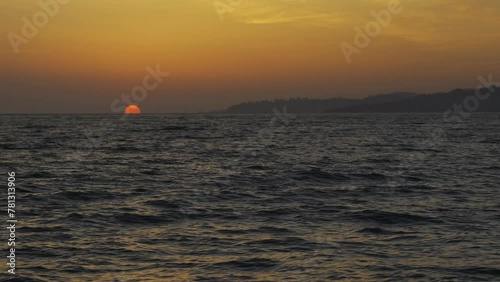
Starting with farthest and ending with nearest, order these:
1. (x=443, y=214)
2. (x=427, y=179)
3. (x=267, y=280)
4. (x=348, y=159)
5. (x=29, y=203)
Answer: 1. (x=348, y=159)
2. (x=427, y=179)
3. (x=29, y=203)
4. (x=443, y=214)
5. (x=267, y=280)

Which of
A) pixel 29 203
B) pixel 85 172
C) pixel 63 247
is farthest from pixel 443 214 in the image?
pixel 85 172

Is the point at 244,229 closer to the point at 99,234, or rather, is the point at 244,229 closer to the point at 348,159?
the point at 99,234

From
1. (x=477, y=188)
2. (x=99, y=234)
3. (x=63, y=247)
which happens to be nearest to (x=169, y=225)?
(x=99, y=234)

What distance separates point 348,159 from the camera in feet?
172

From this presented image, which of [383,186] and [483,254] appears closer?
[483,254]

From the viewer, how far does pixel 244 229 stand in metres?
21.3

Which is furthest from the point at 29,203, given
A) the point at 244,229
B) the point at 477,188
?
the point at 477,188

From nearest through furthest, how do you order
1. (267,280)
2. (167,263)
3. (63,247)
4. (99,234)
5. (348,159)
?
1. (267,280)
2. (167,263)
3. (63,247)
4. (99,234)
5. (348,159)

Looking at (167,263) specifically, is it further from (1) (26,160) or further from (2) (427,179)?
(1) (26,160)

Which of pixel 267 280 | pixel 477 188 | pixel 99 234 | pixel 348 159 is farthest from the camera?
pixel 348 159

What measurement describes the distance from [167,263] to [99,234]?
455 cm

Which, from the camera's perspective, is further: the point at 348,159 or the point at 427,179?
the point at 348,159

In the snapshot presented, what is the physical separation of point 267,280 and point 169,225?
7517 millimetres

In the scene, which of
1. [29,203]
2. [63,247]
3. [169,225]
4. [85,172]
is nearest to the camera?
[63,247]
